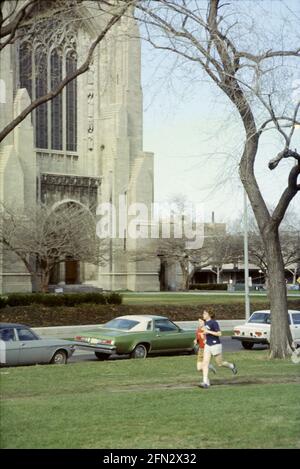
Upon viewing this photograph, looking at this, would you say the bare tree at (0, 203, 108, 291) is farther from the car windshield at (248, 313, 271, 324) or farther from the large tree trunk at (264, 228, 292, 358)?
the large tree trunk at (264, 228, 292, 358)

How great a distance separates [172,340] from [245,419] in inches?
418

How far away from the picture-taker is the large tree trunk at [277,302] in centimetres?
1934

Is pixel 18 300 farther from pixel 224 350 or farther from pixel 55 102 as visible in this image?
pixel 55 102

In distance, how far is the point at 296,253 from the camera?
7088 centimetres

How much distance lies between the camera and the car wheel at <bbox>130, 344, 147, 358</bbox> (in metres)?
20.2

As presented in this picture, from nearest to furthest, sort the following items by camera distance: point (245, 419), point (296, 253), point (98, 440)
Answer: point (98, 440) → point (245, 419) → point (296, 253)

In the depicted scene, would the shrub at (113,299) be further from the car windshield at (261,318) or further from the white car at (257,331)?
the white car at (257,331)

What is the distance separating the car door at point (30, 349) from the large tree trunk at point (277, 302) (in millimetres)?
5423

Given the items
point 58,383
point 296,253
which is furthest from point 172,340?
point 296,253

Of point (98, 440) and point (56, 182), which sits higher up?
point (56, 182)

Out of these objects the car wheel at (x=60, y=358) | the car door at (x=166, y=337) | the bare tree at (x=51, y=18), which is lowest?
the car wheel at (x=60, y=358)

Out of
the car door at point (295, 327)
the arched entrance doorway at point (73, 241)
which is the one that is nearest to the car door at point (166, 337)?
the car door at point (295, 327)

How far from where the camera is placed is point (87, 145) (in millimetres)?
61875

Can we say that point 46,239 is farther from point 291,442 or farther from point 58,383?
point 291,442
